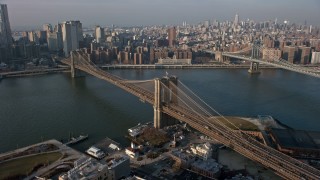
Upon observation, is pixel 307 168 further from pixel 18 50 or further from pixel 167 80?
pixel 18 50

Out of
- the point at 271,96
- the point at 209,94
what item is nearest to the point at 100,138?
the point at 209,94

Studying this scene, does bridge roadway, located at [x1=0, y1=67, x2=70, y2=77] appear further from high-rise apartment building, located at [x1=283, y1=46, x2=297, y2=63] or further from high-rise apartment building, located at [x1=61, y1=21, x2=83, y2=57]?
high-rise apartment building, located at [x1=283, y1=46, x2=297, y2=63]

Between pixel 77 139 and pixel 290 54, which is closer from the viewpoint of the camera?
pixel 77 139

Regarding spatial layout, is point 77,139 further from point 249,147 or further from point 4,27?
point 4,27

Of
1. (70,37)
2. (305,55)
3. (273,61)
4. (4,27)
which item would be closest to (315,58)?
(305,55)

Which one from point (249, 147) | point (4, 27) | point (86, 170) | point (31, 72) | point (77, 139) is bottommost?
point (77, 139)

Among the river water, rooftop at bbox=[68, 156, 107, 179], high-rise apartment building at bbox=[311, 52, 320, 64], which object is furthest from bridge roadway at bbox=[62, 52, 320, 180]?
high-rise apartment building at bbox=[311, 52, 320, 64]
